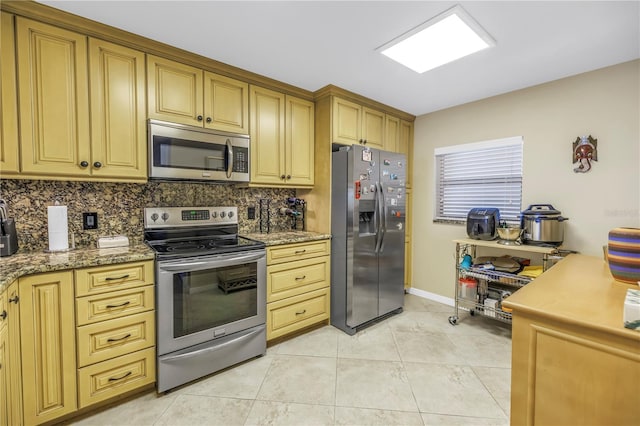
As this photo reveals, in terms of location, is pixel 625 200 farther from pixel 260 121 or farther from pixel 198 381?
pixel 198 381

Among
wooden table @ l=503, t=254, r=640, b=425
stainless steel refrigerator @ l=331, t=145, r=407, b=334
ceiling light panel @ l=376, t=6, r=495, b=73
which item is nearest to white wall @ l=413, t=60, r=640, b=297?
stainless steel refrigerator @ l=331, t=145, r=407, b=334

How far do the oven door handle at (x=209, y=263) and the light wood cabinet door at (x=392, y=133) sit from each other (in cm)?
207

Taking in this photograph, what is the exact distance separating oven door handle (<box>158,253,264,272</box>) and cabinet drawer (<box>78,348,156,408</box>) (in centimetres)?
54

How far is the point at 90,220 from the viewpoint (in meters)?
2.08

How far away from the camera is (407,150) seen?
3766 millimetres

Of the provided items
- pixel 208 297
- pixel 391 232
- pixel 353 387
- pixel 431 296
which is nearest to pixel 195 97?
pixel 208 297

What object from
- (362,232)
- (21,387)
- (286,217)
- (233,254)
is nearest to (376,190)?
(362,232)

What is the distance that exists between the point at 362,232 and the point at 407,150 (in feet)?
5.13

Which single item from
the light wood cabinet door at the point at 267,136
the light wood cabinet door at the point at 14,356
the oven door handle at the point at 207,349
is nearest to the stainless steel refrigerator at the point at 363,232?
the light wood cabinet door at the point at 267,136

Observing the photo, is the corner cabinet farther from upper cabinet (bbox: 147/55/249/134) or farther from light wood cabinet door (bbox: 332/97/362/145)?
light wood cabinet door (bbox: 332/97/362/145)

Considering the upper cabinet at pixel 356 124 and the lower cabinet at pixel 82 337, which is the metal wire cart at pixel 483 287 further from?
→ the lower cabinet at pixel 82 337

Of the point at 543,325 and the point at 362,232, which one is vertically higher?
the point at 362,232

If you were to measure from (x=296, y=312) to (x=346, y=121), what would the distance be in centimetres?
194

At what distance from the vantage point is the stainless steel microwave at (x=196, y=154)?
2.07m
